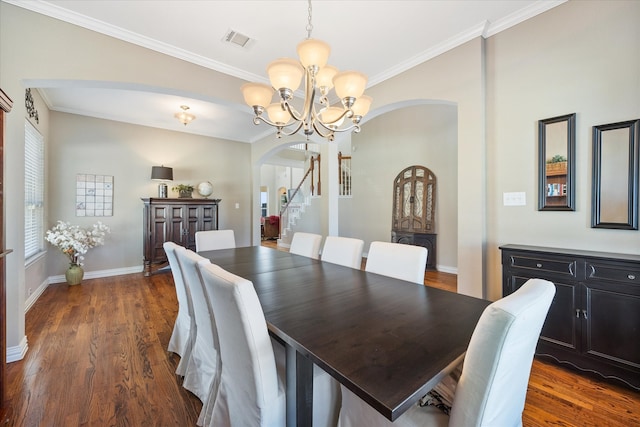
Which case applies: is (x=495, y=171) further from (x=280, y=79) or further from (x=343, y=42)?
(x=280, y=79)

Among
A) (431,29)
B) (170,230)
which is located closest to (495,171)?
(431,29)

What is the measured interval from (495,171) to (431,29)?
1.45 meters

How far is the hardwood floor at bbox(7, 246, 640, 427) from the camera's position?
1.57 m

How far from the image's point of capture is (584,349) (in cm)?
189

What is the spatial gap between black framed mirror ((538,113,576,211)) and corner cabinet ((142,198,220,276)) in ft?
16.1

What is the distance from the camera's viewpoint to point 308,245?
2.85 metres

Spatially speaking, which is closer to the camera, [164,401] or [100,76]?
[164,401]

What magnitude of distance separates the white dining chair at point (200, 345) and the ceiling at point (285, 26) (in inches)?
79.3

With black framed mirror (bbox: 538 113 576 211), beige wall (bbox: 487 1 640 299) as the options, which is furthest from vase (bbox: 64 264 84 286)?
black framed mirror (bbox: 538 113 576 211)

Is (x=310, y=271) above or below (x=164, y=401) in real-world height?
above

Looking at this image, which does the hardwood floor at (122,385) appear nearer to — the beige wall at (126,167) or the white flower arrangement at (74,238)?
the white flower arrangement at (74,238)

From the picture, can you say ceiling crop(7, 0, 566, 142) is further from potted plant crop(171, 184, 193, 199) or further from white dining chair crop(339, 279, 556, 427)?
potted plant crop(171, 184, 193, 199)

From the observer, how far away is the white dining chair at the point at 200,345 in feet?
4.78

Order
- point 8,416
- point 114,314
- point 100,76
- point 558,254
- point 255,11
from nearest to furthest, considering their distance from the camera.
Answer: point 8,416 < point 558,254 < point 255,11 < point 100,76 < point 114,314
